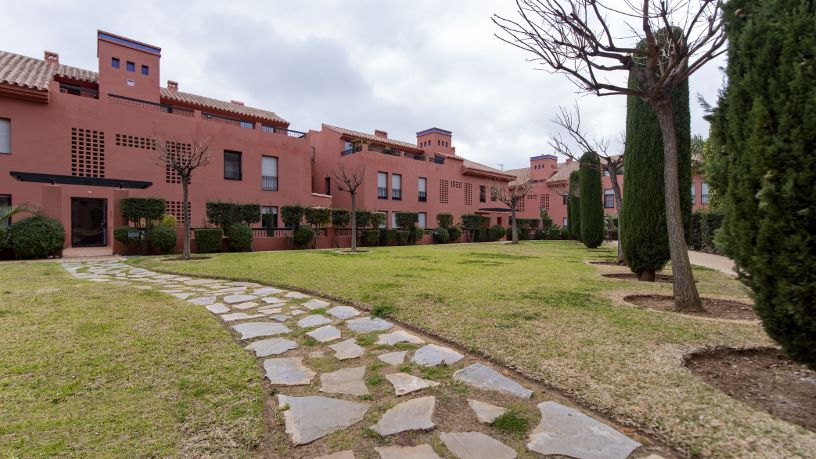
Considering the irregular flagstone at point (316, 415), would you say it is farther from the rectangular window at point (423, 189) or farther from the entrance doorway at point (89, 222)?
the rectangular window at point (423, 189)

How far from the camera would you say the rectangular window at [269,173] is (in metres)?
18.8

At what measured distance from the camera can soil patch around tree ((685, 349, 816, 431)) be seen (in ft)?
7.07

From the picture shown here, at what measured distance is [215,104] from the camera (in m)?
21.0

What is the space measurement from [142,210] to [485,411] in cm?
1486

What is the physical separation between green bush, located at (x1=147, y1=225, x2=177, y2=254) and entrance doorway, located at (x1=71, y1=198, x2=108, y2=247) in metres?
3.66

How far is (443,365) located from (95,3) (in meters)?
12.1

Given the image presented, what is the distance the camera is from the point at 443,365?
9.02 ft

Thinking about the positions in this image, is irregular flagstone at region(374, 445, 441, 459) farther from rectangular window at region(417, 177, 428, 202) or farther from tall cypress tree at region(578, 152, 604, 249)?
rectangular window at region(417, 177, 428, 202)

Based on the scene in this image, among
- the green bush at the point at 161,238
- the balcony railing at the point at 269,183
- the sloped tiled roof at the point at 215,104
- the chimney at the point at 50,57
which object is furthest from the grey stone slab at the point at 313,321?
the chimney at the point at 50,57

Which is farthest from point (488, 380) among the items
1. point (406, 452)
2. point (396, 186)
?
point (396, 186)

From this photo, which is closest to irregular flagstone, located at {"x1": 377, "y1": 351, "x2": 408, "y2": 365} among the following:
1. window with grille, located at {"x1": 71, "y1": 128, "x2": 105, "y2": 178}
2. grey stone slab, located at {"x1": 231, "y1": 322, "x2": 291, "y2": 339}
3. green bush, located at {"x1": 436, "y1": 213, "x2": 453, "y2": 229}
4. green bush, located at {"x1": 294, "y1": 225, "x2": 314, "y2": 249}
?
grey stone slab, located at {"x1": 231, "y1": 322, "x2": 291, "y2": 339}

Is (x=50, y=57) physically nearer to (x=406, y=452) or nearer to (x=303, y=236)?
(x=303, y=236)

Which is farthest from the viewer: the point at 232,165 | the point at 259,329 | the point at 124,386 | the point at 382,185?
the point at 382,185

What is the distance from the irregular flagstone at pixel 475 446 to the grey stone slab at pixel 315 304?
3.08 m
